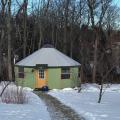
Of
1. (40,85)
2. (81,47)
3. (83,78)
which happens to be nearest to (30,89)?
(40,85)

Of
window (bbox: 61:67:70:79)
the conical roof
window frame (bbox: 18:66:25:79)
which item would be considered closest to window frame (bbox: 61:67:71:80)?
window (bbox: 61:67:70:79)

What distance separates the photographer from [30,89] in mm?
36094

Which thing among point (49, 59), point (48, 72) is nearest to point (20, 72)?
point (49, 59)

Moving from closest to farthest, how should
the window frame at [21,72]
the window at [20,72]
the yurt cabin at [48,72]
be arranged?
the yurt cabin at [48,72] < the window frame at [21,72] < the window at [20,72]

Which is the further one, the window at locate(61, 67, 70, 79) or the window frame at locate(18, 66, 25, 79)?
the window frame at locate(18, 66, 25, 79)

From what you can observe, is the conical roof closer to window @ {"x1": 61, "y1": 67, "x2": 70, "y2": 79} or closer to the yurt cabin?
the yurt cabin

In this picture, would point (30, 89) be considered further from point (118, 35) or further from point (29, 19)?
point (118, 35)

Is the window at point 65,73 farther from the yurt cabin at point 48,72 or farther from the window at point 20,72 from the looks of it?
the window at point 20,72

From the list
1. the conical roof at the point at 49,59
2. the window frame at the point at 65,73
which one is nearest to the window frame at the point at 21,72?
the conical roof at the point at 49,59

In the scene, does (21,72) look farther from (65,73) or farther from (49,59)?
(65,73)

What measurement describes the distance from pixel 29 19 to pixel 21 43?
3154mm

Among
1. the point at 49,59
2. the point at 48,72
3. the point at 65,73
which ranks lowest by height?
the point at 65,73

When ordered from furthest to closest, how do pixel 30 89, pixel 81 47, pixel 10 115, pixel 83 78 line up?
pixel 81 47
pixel 83 78
pixel 30 89
pixel 10 115

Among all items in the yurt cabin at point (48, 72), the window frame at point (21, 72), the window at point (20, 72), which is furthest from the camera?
the window at point (20, 72)
